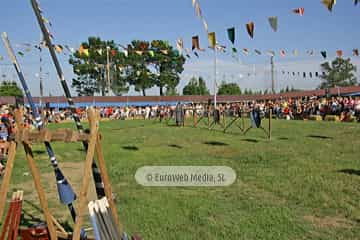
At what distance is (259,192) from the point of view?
6.17 meters

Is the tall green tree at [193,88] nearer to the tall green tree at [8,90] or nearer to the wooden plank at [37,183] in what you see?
the tall green tree at [8,90]

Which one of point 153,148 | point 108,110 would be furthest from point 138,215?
→ point 108,110

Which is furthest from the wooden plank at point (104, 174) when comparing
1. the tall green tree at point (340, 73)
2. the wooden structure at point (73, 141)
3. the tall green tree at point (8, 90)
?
the tall green tree at point (340, 73)

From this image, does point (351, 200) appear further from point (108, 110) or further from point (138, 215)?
point (108, 110)

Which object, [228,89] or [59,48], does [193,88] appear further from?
[59,48]

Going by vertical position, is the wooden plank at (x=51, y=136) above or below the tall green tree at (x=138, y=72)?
below

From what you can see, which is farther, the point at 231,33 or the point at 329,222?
the point at 231,33

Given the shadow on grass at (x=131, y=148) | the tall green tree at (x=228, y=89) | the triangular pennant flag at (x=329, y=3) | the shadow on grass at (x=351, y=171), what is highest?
the triangular pennant flag at (x=329, y=3)

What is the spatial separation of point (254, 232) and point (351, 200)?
205 centimetres

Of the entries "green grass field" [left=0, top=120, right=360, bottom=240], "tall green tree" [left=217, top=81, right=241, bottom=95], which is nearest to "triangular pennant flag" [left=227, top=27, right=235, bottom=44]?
"green grass field" [left=0, top=120, right=360, bottom=240]

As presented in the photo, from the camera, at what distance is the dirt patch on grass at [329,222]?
4.57 metres

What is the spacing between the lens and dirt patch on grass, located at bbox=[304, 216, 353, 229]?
457 cm

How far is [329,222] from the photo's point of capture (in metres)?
4.72

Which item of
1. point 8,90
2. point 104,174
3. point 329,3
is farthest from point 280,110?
point 8,90
